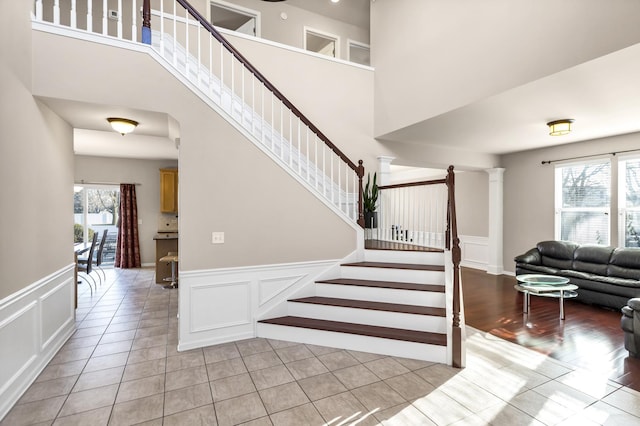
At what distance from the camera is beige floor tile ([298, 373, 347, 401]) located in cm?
243

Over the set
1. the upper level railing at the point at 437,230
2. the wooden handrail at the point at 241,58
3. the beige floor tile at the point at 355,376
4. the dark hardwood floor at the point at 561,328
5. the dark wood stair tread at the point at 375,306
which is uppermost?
the wooden handrail at the point at 241,58

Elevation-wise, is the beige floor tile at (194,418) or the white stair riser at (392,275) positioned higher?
the white stair riser at (392,275)

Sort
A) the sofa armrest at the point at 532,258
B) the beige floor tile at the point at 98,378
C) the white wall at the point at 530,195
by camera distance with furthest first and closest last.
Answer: the white wall at the point at 530,195 → the sofa armrest at the point at 532,258 → the beige floor tile at the point at 98,378

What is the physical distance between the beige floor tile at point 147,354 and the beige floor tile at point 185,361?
15 centimetres

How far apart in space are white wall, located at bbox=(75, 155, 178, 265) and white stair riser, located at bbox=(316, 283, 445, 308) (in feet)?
20.0

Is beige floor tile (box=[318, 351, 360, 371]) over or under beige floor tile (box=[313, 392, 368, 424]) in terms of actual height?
over

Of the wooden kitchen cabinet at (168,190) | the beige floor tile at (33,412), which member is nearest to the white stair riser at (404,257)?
the beige floor tile at (33,412)

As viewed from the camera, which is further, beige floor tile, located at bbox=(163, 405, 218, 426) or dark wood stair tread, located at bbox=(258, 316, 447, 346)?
dark wood stair tread, located at bbox=(258, 316, 447, 346)

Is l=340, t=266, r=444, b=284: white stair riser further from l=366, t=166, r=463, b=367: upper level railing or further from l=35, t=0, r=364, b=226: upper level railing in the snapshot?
l=35, t=0, r=364, b=226: upper level railing

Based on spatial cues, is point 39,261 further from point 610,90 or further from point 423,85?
point 610,90

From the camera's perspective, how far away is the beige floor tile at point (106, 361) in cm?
285

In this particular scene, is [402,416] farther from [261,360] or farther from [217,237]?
[217,237]

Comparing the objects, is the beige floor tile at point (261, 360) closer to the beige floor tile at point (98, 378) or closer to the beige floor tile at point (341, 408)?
the beige floor tile at point (341, 408)

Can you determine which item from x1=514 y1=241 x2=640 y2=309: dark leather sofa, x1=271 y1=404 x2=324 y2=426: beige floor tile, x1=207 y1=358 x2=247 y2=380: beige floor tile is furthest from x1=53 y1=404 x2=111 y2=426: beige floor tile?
x1=514 y1=241 x2=640 y2=309: dark leather sofa
